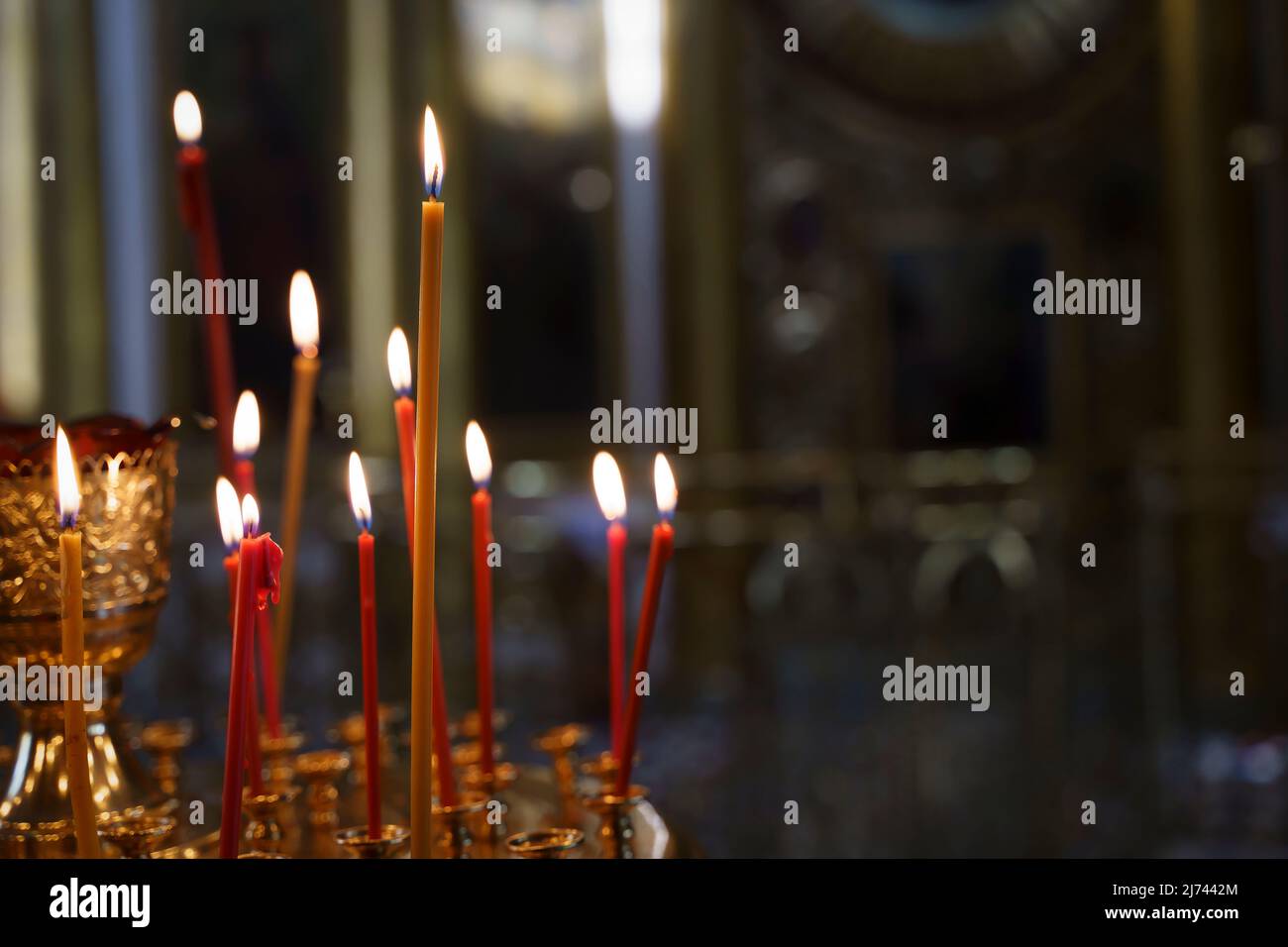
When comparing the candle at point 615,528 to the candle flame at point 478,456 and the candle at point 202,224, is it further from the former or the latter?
the candle at point 202,224

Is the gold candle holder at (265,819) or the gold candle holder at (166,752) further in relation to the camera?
the gold candle holder at (166,752)

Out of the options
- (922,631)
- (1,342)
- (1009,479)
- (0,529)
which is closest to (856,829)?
(922,631)

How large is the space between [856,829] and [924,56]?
131 inches

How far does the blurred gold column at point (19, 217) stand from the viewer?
16.7 feet

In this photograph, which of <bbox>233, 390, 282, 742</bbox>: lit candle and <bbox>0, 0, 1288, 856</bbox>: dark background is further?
<bbox>0, 0, 1288, 856</bbox>: dark background

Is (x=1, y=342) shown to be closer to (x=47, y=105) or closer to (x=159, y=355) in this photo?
(x=159, y=355)

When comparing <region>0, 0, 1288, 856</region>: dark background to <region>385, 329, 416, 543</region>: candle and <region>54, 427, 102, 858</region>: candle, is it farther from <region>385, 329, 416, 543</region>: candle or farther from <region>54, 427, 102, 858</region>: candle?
<region>54, 427, 102, 858</region>: candle

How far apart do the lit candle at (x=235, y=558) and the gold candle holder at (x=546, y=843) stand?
0.17 metres

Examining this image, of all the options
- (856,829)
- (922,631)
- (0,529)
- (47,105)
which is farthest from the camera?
(922,631)

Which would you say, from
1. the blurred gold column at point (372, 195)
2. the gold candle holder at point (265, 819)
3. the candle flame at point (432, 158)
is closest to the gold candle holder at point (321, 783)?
the gold candle holder at point (265, 819)

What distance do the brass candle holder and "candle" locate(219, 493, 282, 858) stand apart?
0.20 meters

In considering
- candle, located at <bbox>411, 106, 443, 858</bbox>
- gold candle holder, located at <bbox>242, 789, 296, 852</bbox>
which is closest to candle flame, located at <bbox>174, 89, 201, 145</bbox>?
candle, located at <bbox>411, 106, 443, 858</bbox>

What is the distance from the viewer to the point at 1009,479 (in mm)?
5559

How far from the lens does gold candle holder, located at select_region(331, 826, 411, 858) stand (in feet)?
2.39
